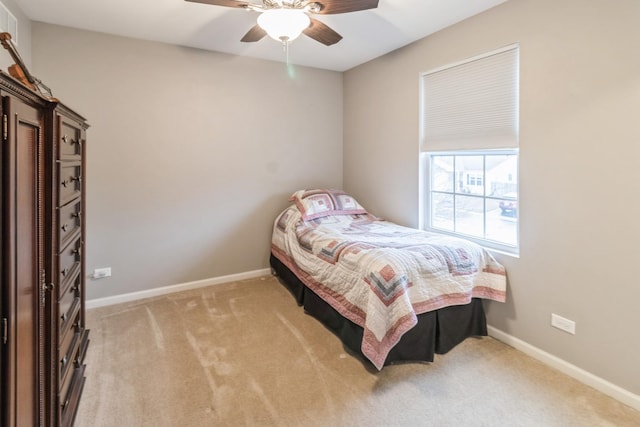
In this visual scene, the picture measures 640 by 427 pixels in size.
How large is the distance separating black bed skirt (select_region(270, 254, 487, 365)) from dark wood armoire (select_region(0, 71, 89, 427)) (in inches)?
63.5

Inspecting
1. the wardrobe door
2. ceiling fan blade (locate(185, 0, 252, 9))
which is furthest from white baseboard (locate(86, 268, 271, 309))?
ceiling fan blade (locate(185, 0, 252, 9))

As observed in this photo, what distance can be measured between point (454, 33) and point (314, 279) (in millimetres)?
2324

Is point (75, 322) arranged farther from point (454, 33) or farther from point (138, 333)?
point (454, 33)

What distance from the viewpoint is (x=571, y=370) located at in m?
2.20

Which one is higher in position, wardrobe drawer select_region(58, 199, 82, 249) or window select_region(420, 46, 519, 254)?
window select_region(420, 46, 519, 254)

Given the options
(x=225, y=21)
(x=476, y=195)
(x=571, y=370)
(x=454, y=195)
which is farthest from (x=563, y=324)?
(x=225, y=21)

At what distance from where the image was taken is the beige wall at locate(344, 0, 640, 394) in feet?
6.30

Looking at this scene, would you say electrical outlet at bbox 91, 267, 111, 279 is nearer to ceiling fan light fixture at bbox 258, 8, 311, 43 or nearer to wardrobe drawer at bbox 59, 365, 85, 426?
wardrobe drawer at bbox 59, 365, 85, 426

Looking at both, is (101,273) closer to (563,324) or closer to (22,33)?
(22,33)

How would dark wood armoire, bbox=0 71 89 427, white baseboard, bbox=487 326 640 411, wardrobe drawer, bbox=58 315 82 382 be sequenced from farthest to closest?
1. white baseboard, bbox=487 326 640 411
2. wardrobe drawer, bbox=58 315 82 382
3. dark wood armoire, bbox=0 71 89 427

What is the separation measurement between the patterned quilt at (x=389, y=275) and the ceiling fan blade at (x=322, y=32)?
1.49m

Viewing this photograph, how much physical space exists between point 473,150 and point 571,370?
65.0 inches

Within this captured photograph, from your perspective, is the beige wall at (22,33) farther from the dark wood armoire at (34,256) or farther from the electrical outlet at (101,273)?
the electrical outlet at (101,273)

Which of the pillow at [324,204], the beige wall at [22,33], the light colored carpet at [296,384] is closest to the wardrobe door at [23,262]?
the light colored carpet at [296,384]
